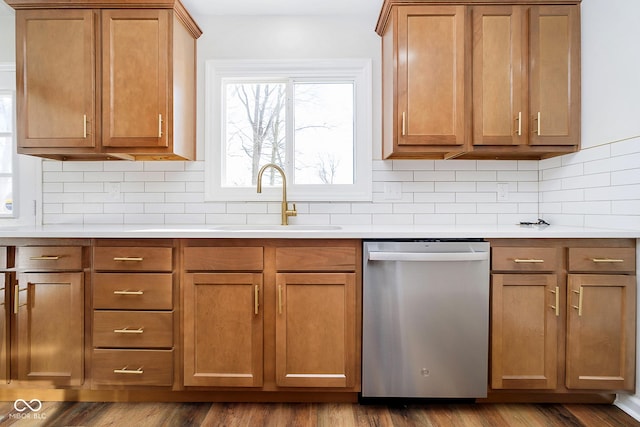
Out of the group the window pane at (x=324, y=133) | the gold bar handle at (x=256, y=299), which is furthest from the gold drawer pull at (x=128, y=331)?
the window pane at (x=324, y=133)

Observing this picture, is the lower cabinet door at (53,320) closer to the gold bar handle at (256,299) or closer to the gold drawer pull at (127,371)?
the gold drawer pull at (127,371)

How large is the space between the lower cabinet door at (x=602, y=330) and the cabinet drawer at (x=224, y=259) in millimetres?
1619

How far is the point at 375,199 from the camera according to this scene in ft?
7.90

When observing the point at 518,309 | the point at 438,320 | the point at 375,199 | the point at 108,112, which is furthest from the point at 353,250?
the point at 108,112

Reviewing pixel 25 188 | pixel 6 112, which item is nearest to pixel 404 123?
pixel 25 188

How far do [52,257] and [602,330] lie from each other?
2.86 m

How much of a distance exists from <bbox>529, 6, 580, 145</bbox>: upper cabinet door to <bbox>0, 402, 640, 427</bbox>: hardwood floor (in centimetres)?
149

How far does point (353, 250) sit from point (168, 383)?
1.19 meters

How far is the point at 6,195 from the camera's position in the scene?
2420 millimetres

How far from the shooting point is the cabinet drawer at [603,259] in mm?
1727

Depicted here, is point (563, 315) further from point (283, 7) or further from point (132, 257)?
point (283, 7)

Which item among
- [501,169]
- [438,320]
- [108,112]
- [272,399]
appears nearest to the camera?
[438,320]

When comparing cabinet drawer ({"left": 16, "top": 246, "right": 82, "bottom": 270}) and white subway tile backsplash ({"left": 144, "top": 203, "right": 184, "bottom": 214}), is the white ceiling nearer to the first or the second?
white subway tile backsplash ({"left": 144, "top": 203, "right": 184, "bottom": 214})

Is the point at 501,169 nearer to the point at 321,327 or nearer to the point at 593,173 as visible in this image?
the point at 593,173
